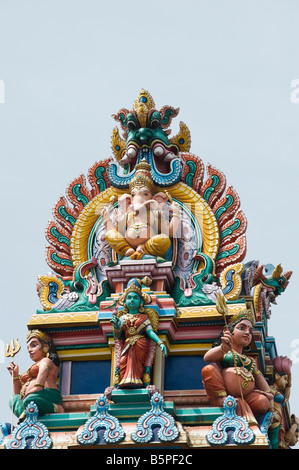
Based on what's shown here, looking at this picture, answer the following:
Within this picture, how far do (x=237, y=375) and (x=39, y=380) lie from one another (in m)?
3.36

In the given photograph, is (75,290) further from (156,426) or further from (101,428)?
(156,426)

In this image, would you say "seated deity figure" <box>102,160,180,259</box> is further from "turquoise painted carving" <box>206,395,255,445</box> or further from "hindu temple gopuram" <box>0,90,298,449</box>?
"turquoise painted carving" <box>206,395,255,445</box>

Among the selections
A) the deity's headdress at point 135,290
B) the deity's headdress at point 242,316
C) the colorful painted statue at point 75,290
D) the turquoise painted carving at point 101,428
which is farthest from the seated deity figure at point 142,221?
the turquoise painted carving at point 101,428

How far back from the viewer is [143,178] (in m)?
22.5

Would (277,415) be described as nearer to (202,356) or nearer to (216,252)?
(202,356)

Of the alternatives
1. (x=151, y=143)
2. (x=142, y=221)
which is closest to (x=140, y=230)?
(x=142, y=221)

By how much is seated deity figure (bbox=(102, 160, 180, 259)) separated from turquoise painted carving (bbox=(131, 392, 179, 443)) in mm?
3310

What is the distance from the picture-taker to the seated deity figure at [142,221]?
21641 mm

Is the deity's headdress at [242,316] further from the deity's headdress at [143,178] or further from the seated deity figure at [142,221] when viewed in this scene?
the deity's headdress at [143,178]

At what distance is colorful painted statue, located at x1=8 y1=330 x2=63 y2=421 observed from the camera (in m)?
20.0

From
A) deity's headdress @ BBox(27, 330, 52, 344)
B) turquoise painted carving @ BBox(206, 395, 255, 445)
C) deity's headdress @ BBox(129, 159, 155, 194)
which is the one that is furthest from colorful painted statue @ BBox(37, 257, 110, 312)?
turquoise painted carving @ BBox(206, 395, 255, 445)

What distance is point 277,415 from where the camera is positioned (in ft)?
69.0

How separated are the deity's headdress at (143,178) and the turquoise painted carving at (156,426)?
15.6 feet
